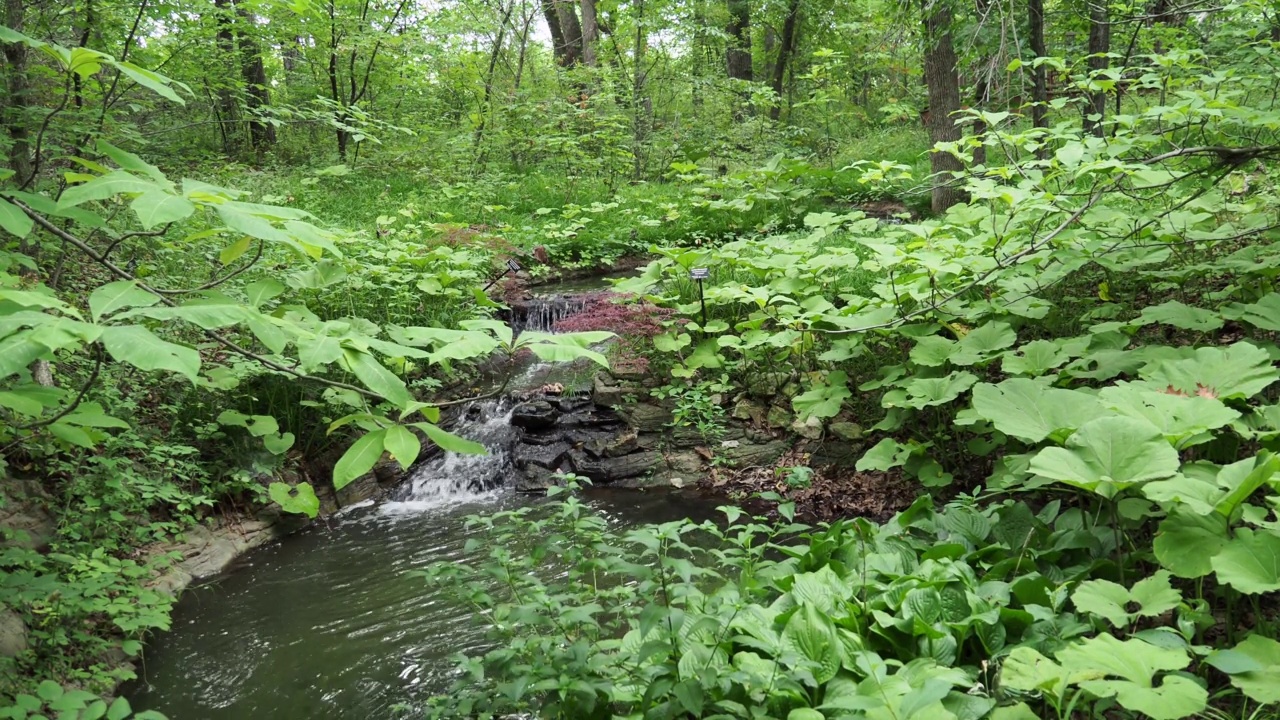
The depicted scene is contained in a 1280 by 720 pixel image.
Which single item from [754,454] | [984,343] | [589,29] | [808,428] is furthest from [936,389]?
[589,29]

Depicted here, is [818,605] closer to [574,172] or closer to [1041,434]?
[1041,434]

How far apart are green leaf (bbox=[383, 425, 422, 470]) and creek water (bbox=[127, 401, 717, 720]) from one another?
1.41m

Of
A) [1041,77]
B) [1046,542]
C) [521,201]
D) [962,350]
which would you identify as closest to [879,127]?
[521,201]

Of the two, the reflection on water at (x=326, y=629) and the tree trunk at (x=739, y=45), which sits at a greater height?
the tree trunk at (x=739, y=45)

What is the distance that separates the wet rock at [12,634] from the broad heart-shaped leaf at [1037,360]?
185 inches

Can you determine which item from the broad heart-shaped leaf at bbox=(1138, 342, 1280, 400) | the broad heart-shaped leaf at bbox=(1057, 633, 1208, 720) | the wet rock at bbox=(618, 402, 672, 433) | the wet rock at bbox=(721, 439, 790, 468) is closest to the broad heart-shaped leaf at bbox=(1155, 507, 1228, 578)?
the broad heart-shaped leaf at bbox=(1057, 633, 1208, 720)

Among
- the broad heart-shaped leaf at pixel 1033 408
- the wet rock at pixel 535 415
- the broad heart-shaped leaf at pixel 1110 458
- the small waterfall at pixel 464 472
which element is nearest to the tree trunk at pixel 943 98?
the wet rock at pixel 535 415

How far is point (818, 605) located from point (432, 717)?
1.39 meters

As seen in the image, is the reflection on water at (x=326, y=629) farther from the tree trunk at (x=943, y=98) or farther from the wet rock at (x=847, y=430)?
the tree trunk at (x=943, y=98)

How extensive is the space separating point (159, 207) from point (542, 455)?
15.6 feet

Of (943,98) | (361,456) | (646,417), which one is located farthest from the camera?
(943,98)

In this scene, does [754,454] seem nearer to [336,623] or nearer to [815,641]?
[336,623]

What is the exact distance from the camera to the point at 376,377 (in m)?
1.42

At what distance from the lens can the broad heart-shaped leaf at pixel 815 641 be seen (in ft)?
6.98
